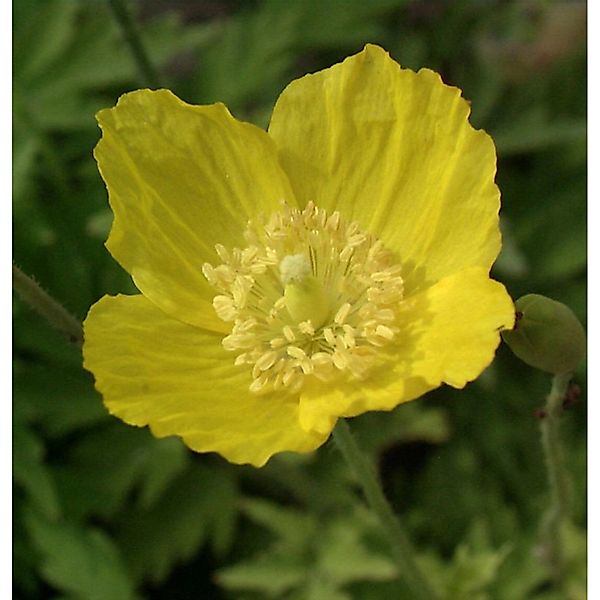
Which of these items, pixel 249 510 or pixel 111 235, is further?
pixel 249 510

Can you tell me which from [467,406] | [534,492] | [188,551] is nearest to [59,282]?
[188,551]

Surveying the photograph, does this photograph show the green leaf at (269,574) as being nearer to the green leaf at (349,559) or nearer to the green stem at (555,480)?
the green leaf at (349,559)

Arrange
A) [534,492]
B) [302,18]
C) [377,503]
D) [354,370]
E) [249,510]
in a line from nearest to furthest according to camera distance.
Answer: [354,370]
[377,503]
[249,510]
[534,492]
[302,18]

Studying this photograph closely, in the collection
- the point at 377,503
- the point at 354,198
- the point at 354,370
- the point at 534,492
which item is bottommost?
the point at 534,492

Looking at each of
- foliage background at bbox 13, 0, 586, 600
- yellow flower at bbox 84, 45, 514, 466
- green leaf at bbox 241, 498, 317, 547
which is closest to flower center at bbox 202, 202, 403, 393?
yellow flower at bbox 84, 45, 514, 466

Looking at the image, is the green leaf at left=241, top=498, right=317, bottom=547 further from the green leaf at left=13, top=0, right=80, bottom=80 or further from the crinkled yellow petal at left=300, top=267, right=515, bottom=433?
the green leaf at left=13, top=0, right=80, bottom=80

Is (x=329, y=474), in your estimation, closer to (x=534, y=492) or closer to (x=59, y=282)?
(x=534, y=492)
